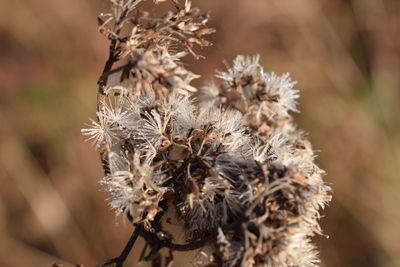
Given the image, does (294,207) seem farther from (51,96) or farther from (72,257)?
(51,96)

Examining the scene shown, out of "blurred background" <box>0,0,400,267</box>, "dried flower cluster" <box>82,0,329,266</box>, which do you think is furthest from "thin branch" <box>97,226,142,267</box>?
"blurred background" <box>0,0,400,267</box>

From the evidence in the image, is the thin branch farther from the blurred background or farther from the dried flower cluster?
the blurred background

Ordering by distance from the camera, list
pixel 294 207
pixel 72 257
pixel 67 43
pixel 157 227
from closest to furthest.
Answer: pixel 294 207
pixel 157 227
pixel 72 257
pixel 67 43

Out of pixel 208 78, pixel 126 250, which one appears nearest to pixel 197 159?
pixel 126 250

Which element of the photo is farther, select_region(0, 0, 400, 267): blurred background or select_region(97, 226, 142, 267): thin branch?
select_region(0, 0, 400, 267): blurred background

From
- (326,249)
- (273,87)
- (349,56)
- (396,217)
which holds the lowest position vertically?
→ (326,249)

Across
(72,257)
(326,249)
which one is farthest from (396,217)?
(72,257)
